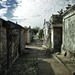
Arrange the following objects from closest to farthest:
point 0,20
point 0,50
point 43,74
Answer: point 0,20
point 0,50
point 43,74

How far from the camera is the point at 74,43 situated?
25.9 ft

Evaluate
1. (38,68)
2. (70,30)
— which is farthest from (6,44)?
(70,30)

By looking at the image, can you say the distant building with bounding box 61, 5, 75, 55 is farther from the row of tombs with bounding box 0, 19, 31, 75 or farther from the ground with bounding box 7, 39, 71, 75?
the row of tombs with bounding box 0, 19, 31, 75

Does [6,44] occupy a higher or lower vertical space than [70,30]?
lower

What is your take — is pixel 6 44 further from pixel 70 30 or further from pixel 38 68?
pixel 70 30

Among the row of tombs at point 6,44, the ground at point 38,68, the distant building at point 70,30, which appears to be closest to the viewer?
the row of tombs at point 6,44

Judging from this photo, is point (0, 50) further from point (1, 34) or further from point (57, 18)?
point (57, 18)

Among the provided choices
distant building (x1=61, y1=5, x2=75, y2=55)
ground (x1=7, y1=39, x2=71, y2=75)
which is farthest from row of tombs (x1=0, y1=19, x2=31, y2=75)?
distant building (x1=61, y1=5, x2=75, y2=55)

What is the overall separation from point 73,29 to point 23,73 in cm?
560

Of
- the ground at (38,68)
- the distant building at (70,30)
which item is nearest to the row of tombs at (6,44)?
the ground at (38,68)

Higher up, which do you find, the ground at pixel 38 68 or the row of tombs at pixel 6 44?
the row of tombs at pixel 6 44

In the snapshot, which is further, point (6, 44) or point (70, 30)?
point (70, 30)

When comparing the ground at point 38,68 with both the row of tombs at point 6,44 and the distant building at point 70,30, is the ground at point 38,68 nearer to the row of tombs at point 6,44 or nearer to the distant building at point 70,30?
the row of tombs at point 6,44

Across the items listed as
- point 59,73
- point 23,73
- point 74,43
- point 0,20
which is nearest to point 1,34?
point 0,20
